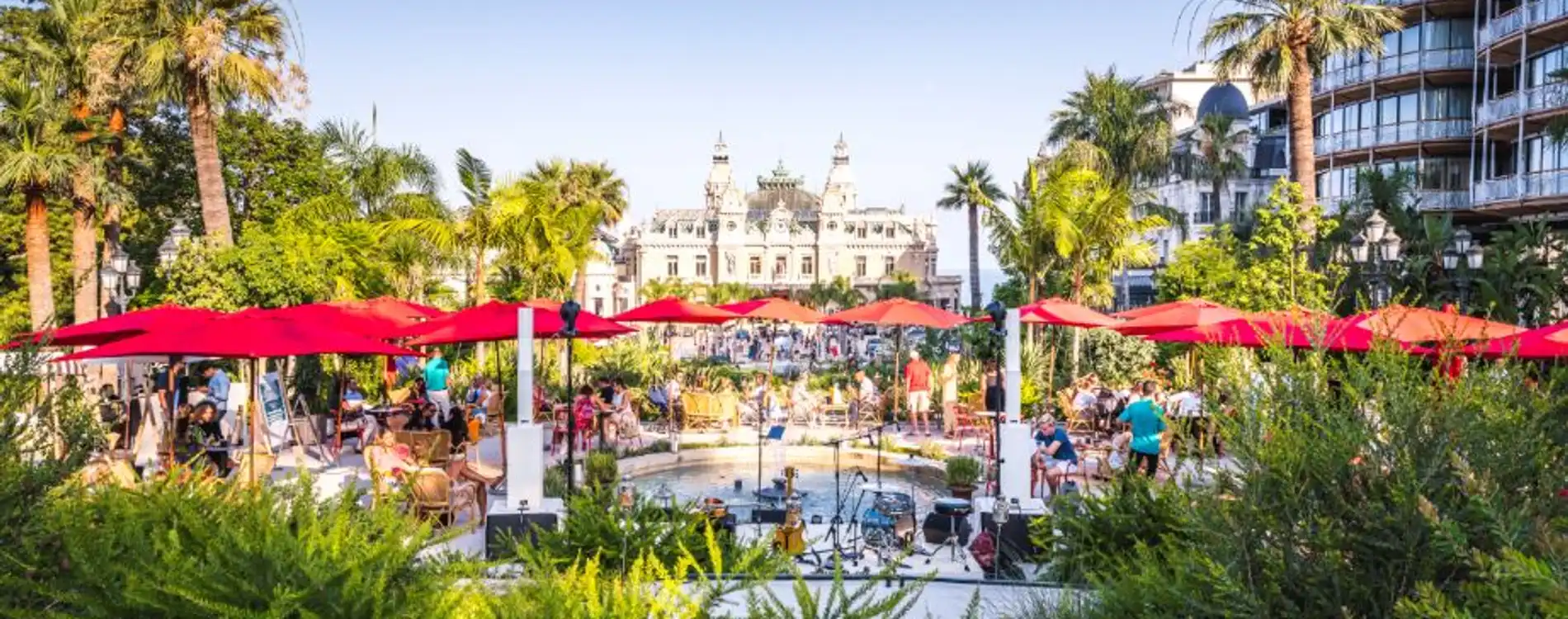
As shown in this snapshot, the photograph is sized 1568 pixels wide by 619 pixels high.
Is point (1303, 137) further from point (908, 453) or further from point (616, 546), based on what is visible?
point (616, 546)

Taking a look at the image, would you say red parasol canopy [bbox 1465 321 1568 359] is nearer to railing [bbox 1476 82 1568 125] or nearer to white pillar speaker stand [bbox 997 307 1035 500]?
white pillar speaker stand [bbox 997 307 1035 500]

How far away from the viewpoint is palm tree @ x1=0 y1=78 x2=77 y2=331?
21.4m

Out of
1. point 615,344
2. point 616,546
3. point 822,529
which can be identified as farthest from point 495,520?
point 615,344

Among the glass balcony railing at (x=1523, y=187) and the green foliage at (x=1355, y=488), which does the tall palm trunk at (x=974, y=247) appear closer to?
the glass balcony railing at (x=1523, y=187)

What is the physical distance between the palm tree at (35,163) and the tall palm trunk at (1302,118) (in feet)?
78.2

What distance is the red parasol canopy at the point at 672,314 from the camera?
16922mm

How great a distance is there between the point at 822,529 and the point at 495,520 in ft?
10.7

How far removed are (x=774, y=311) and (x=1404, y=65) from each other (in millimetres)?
25927

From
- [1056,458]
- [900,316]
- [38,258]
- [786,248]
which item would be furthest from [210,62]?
[786,248]

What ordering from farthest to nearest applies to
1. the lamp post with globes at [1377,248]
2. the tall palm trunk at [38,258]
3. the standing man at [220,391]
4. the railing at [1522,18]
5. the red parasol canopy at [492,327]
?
the railing at [1522,18], the tall palm trunk at [38,258], the lamp post with globes at [1377,248], the standing man at [220,391], the red parasol canopy at [492,327]

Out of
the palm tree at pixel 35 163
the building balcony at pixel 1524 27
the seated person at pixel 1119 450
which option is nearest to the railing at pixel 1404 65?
the building balcony at pixel 1524 27

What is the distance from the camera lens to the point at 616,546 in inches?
320

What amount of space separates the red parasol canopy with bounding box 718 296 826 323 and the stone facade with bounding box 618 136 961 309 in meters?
98.4

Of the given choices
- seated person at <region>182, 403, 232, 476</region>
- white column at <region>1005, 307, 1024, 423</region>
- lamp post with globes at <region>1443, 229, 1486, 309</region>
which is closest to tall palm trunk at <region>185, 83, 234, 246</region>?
seated person at <region>182, 403, 232, 476</region>
